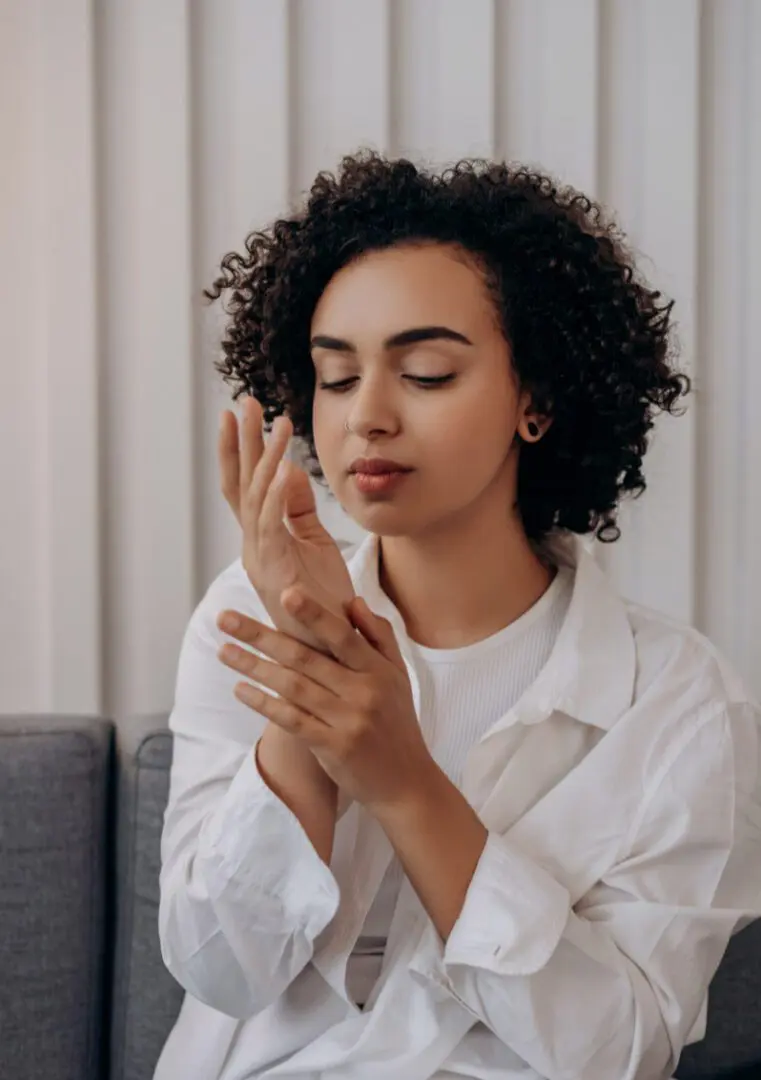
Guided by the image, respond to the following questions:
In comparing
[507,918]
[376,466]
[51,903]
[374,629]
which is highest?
[376,466]

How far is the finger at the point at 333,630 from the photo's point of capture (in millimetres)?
748

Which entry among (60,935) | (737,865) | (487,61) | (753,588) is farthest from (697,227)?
(60,935)

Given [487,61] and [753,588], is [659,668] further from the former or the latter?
[487,61]

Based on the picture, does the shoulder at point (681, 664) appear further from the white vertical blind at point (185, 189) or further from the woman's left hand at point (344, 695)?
the white vertical blind at point (185, 189)

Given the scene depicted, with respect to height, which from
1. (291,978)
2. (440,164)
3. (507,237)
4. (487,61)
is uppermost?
(487,61)

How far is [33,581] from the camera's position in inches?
53.1

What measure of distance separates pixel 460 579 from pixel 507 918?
294 mm

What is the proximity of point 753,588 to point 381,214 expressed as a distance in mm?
727

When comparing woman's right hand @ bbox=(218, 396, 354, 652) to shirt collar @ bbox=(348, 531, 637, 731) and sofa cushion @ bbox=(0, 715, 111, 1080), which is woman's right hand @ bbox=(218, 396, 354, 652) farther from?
sofa cushion @ bbox=(0, 715, 111, 1080)

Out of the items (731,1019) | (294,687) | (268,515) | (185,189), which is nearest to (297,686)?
(294,687)

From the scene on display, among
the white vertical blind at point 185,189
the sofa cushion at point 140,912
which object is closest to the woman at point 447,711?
the sofa cushion at point 140,912

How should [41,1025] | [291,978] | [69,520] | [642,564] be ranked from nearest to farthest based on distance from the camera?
[291,978], [41,1025], [69,520], [642,564]

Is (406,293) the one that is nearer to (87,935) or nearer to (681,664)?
(681,664)

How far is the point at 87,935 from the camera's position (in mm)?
1153
